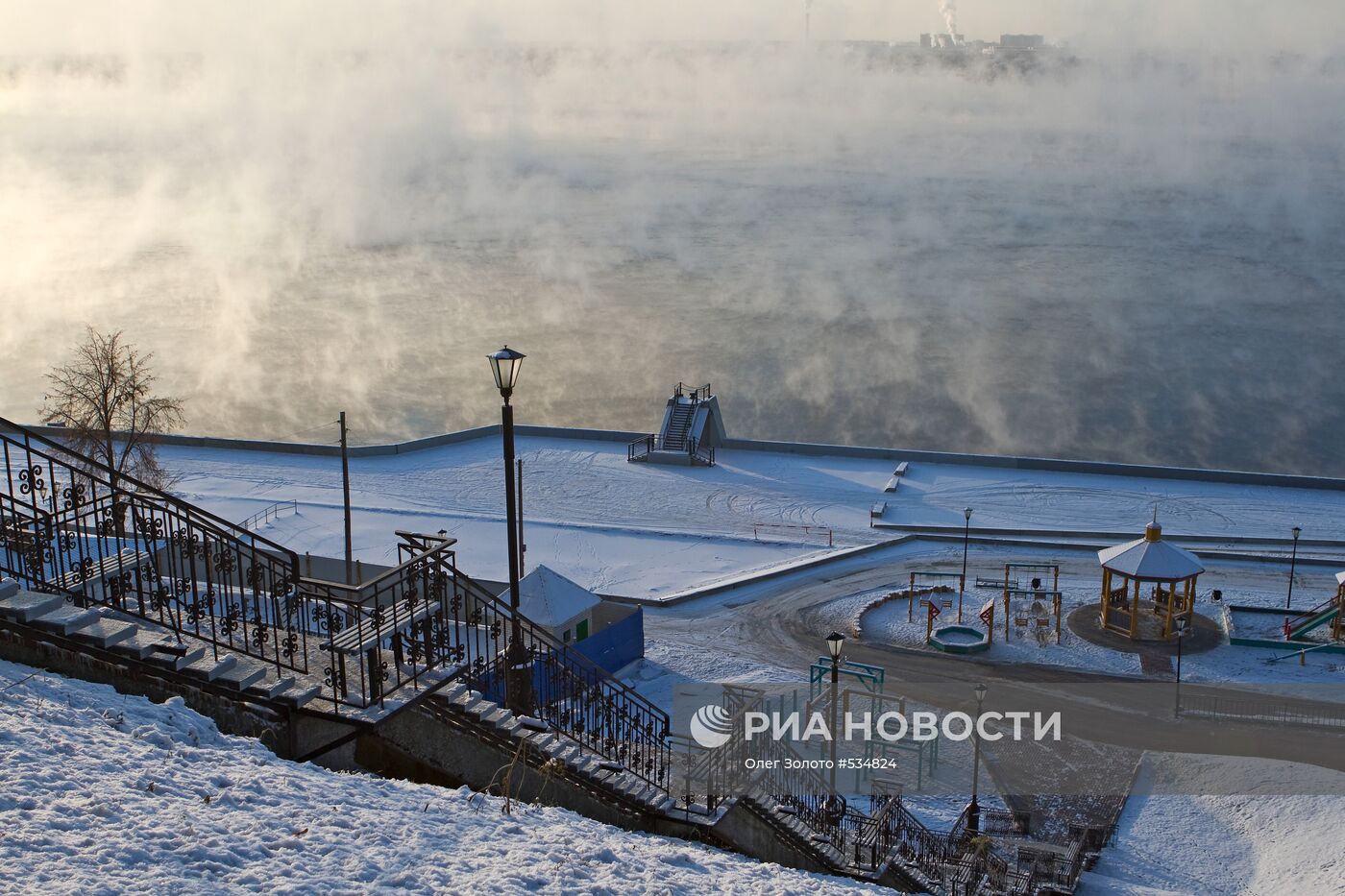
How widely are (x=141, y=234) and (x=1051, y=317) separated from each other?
3025 inches

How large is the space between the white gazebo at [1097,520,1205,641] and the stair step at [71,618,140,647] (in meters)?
20.6

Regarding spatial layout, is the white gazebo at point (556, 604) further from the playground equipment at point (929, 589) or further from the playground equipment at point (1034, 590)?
the playground equipment at point (1034, 590)

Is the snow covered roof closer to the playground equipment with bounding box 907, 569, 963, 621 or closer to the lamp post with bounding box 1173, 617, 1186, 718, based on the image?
the playground equipment with bounding box 907, 569, 963, 621

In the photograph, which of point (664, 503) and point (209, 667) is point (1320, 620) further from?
point (209, 667)

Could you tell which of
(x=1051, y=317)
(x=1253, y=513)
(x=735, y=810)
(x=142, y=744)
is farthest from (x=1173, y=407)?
(x=142, y=744)

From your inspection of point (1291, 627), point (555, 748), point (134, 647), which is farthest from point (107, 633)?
point (1291, 627)

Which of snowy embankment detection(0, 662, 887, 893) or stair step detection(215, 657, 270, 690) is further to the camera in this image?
stair step detection(215, 657, 270, 690)

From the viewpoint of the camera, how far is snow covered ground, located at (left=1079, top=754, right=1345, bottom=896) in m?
15.3

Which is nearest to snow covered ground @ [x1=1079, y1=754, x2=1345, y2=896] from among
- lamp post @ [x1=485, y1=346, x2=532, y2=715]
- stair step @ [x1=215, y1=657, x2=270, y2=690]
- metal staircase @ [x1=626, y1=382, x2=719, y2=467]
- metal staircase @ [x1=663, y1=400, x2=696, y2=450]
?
lamp post @ [x1=485, y1=346, x2=532, y2=715]

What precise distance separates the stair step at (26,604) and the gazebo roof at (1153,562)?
837 inches

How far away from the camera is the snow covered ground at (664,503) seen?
3162 cm

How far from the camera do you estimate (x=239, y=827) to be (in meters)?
7.43

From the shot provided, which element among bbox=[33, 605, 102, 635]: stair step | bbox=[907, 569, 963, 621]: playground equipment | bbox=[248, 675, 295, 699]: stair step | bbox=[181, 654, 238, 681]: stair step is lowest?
bbox=[907, 569, 963, 621]: playground equipment

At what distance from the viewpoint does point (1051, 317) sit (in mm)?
79875
